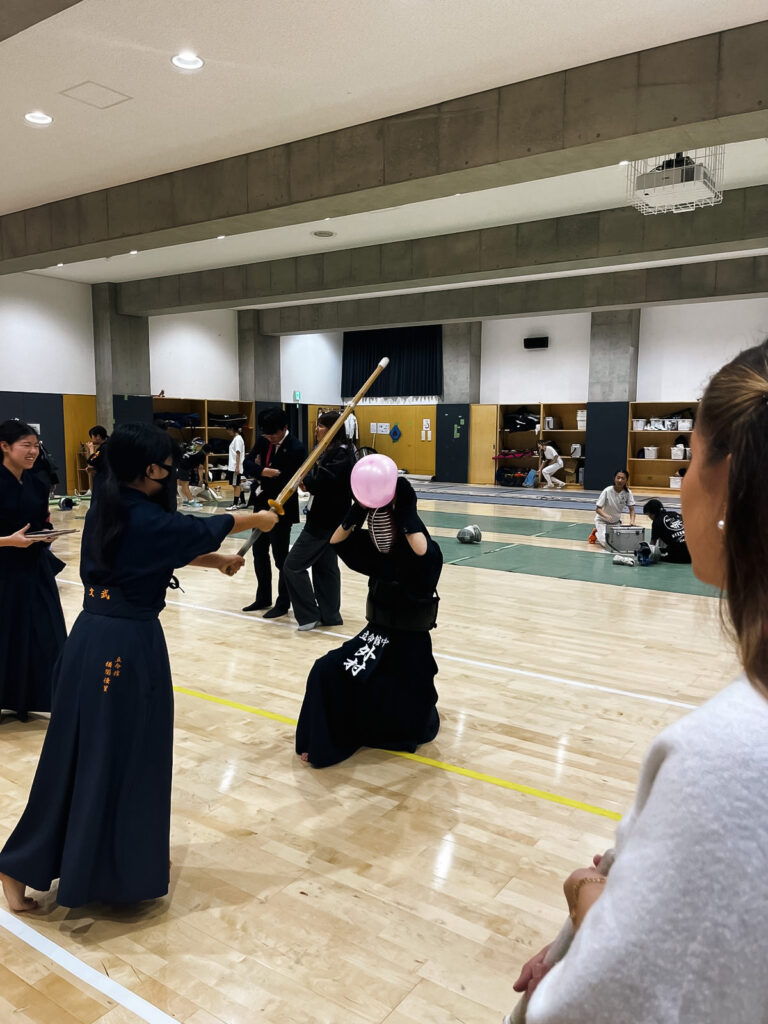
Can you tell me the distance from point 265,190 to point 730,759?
851 centimetres

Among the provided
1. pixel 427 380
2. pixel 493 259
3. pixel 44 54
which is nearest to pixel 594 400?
pixel 427 380

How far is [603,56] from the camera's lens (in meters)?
5.89

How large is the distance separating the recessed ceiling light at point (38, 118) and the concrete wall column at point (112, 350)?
397 inches

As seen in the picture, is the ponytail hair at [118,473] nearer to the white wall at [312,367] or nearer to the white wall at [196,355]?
the white wall at [196,355]

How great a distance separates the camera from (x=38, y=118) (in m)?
7.21

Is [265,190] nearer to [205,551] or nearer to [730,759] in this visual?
[205,551]

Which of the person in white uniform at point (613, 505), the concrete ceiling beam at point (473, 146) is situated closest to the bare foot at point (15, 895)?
the concrete ceiling beam at point (473, 146)

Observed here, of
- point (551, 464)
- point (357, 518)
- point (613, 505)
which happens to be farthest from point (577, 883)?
point (551, 464)

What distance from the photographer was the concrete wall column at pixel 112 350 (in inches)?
674

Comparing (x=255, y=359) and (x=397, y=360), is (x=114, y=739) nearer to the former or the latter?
(x=255, y=359)

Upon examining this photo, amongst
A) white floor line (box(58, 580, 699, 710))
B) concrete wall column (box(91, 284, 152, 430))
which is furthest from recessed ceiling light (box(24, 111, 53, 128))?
concrete wall column (box(91, 284, 152, 430))

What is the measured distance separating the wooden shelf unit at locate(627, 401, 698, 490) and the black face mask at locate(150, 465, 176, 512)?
57.1ft

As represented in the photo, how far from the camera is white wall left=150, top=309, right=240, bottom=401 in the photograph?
18.7m

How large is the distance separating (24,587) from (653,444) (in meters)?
17.4
